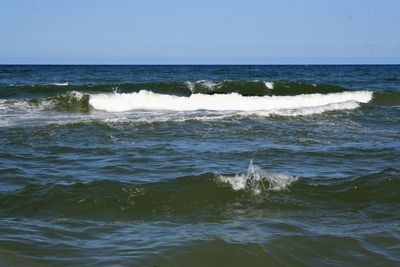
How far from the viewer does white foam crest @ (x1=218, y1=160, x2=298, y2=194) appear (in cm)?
740

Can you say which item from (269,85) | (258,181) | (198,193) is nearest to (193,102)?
(269,85)

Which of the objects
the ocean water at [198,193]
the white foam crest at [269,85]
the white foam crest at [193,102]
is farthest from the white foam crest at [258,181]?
the white foam crest at [269,85]

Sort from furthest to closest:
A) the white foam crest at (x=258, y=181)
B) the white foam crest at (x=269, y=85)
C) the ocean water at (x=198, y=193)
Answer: the white foam crest at (x=269, y=85) → the white foam crest at (x=258, y=181) → the ocean water at (x=198, y=193)

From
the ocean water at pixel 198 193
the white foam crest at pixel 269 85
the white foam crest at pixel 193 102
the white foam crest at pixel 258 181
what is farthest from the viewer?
the white foam crest at pixel 269 85

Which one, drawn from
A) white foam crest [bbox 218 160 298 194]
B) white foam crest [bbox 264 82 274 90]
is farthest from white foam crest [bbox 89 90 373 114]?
white foam crest [bbox 218 160 298 194]

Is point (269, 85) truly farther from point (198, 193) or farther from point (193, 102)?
point (198, 193)

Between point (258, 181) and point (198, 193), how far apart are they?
0.96 m

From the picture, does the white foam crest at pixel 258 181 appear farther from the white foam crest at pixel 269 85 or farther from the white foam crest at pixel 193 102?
the white foam crest at pixel 269 85

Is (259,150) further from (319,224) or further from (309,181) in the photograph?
(319,224)

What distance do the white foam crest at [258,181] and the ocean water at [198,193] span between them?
30mm

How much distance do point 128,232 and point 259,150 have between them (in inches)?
196

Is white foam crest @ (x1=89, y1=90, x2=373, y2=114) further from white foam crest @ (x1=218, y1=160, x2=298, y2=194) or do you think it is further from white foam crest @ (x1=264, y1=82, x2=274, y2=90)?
white foam crest @ (x1=218, y1=160, x2=298, y2=194)

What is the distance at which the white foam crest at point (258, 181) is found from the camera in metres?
7.40

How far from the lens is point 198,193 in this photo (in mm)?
7211
